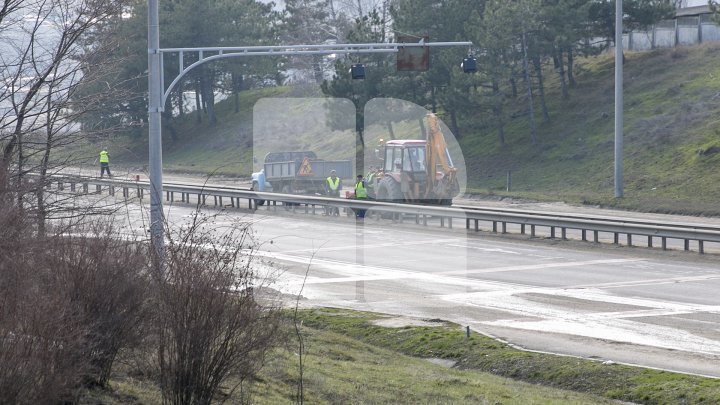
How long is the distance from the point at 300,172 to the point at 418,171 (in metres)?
6.93

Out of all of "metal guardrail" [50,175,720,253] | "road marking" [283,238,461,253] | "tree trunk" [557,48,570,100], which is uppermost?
"tree trunk" [557,48,570,100]

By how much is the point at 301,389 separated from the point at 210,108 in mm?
63427

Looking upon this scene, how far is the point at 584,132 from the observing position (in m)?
48.7

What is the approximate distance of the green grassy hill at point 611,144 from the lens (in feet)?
130

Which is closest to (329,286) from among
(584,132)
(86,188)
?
(86,188)

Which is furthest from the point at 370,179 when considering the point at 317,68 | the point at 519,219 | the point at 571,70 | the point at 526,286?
the point at 317,68

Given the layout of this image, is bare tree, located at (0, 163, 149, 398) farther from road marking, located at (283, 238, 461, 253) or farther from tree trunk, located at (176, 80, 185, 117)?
tree trunk, located at (176, 80, 185, 117)

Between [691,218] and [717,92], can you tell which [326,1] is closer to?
[717,92]

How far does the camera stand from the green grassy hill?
130ft

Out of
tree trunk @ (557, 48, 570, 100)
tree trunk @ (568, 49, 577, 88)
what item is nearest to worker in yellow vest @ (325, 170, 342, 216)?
tree trunk @ (557, 48, 570, 100)

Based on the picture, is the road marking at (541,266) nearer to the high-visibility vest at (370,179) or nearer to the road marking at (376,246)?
the road marking at (376,246)

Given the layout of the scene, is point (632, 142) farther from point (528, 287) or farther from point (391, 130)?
point (528, 287)

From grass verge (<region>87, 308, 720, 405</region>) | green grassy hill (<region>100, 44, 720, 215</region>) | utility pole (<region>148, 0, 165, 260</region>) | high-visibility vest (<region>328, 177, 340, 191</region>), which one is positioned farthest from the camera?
green grassy hill (<region>100, 44, 720, 215</region>)

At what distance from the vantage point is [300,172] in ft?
122
